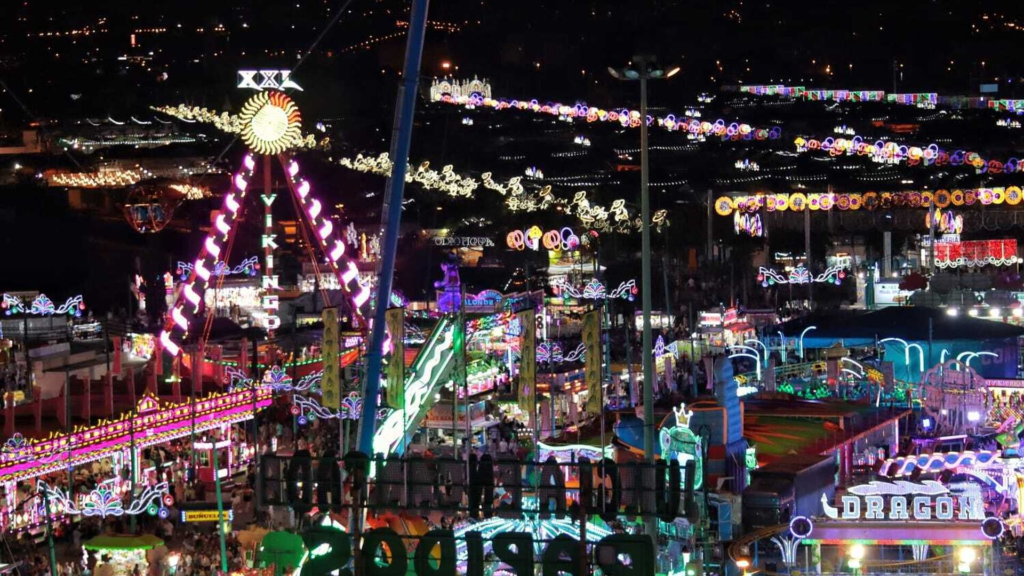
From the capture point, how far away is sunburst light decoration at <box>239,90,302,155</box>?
128 ft

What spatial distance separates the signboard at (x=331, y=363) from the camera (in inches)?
837

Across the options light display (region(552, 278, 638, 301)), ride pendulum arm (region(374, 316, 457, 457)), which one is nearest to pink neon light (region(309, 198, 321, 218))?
light display (region(552, 278, 638, 301))

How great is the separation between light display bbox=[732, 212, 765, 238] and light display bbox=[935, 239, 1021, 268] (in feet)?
40.9

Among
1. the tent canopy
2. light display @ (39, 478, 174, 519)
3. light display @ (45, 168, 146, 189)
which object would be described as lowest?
light display @ (39, 478, 174, 519)

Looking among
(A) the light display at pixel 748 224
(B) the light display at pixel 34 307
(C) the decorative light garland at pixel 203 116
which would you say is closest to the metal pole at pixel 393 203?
(B) the light display at pixel 34 307

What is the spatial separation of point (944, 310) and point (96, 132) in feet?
195

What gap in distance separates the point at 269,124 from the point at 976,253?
33.2 meters

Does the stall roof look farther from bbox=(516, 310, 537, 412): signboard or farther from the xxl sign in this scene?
the xxl sign

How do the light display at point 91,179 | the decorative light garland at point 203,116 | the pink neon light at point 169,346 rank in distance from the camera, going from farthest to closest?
1. the decorative light garland at point 203,116
2. the light display at point 91,179
3. the pink neon light at point 169,346

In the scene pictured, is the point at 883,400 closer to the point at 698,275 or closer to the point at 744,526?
the point at 744,526

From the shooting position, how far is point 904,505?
62.8ft

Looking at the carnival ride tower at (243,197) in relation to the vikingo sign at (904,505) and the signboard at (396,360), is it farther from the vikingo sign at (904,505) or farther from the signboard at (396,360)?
the vikingo sign at (904,505)

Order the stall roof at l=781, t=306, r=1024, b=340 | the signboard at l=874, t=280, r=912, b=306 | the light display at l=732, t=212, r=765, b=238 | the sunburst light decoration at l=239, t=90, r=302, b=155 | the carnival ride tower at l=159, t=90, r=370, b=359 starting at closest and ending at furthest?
the carnival ride tower at l=159, t=90, r=370, b=359 < the sunburst light decoration at l=239, t=90, r=302, b=155 < the stall roof at l=781, t=306, r=1024, b=340 < the signboard at l=874, t=280, r=912, b=306 < the light display at l=732, t=212, r=765, b=238

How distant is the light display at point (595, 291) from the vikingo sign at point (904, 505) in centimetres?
2980
